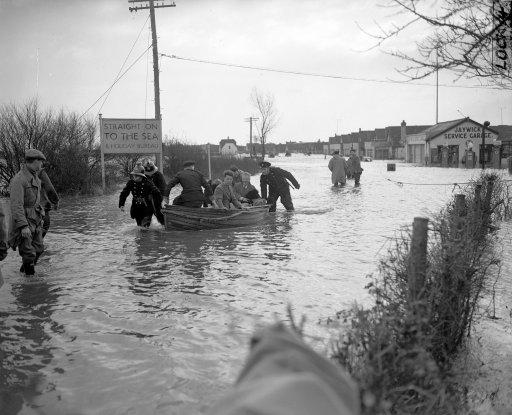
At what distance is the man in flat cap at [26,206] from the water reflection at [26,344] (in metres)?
0.68

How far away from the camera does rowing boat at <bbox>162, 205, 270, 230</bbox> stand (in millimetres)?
12328

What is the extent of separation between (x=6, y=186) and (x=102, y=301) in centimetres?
1544

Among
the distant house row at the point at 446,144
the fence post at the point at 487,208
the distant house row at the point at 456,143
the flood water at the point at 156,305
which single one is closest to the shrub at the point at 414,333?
the flood water at the point at 156,305

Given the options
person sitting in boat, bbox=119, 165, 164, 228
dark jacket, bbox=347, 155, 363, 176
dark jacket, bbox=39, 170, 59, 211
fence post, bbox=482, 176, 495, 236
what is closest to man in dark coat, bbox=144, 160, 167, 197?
person sitting in boat, bbox=119, 165, 164, 228

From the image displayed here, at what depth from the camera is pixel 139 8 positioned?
24453 mm

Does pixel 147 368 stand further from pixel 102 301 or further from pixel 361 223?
pixel 361 223

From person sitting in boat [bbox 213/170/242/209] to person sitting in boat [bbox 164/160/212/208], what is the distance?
587 mm

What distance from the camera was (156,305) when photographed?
6664 millimetres

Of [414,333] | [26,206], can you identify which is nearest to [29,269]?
[26,206]

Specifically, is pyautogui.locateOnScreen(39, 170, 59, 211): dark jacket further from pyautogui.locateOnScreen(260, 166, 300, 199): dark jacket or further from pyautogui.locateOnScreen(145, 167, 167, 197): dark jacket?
pyautogui.locateOnScreen(260, 166, 300, 199): dark jacket

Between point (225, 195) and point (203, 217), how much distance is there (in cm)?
115

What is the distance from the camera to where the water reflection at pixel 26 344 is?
4.31m

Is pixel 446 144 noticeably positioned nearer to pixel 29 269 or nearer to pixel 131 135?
pixel 131 135

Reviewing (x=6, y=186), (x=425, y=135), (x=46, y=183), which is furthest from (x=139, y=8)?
(x=425, y=135)
